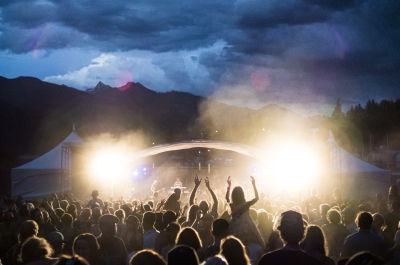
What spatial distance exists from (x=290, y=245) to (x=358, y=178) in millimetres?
18553

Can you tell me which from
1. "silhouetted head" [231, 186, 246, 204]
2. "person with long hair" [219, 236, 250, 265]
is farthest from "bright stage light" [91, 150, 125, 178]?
"person with long hair" [219, 236, 250, 265]

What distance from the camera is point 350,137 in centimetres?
7856

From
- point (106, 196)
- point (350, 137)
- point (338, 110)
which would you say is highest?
point (338, 110)

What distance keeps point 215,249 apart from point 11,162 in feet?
117

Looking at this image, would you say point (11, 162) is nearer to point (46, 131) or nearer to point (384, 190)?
point (384, 190)

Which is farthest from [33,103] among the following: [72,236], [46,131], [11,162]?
[72,236]

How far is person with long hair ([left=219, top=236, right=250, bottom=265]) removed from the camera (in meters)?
3.55

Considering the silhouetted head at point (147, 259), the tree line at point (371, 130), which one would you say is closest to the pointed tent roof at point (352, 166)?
the silhouetted head at point (147, 259)

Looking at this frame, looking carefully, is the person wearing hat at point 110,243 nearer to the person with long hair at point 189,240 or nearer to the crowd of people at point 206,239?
the crowd of people at point 206,239

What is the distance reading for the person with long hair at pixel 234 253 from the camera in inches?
140

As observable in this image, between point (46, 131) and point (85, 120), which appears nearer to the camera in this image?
point (46, 131)

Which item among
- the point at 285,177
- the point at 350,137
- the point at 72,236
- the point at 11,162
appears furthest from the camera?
the point at 350,137

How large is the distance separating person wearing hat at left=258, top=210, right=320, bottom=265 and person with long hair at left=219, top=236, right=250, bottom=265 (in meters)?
0.13

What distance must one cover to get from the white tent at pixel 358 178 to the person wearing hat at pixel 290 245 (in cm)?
1735
